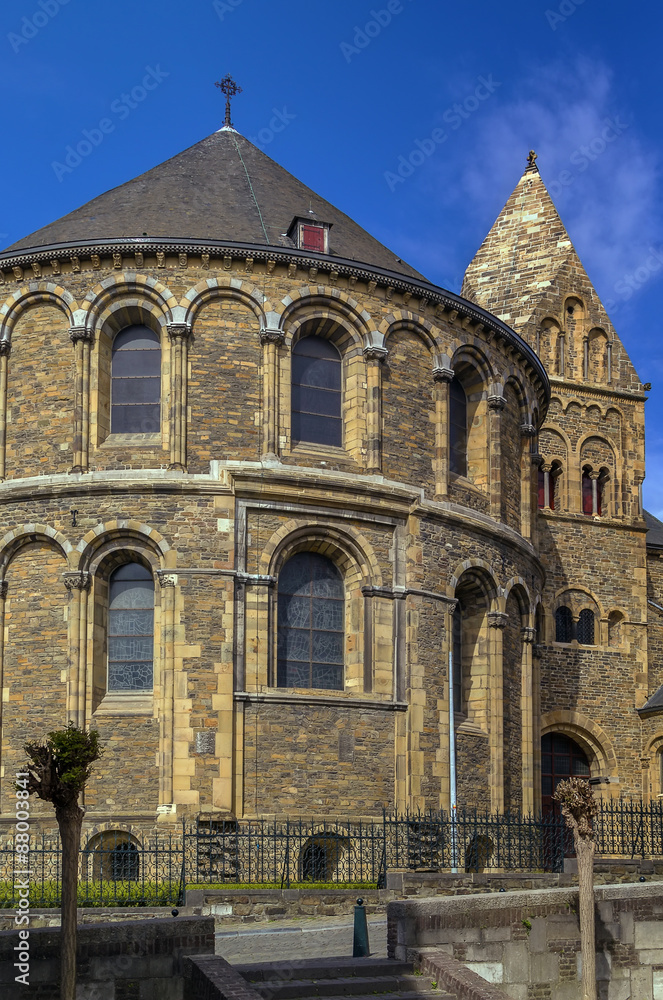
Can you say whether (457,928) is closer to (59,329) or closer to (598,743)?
(59,329)

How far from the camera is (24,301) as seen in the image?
28.6 metres

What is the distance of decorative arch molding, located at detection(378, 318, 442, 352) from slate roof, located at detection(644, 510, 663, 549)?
16289mm

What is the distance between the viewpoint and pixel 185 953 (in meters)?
14.6

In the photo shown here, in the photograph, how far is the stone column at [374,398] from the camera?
1129 inches

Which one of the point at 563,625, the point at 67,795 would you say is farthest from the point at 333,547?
the point at 563,625

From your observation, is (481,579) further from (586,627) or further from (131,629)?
(586,627)

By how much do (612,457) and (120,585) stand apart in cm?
2140

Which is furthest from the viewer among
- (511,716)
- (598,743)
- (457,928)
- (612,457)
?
(612,457)

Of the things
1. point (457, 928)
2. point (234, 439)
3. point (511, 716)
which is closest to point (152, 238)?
point (234, 439)

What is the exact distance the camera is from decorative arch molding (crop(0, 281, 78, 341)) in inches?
1116

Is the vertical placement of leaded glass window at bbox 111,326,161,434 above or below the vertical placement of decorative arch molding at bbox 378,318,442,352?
below

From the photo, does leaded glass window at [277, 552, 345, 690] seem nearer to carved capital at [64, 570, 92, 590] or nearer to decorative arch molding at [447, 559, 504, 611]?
decorative arch molding at [447, 559, 504, 611]

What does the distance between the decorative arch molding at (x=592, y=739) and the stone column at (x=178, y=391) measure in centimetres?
1758

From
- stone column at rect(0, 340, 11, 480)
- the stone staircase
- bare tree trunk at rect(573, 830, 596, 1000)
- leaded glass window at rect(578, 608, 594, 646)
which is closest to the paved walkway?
the stone staircase
